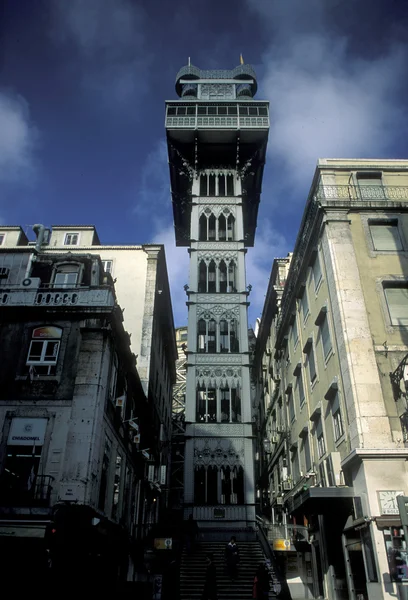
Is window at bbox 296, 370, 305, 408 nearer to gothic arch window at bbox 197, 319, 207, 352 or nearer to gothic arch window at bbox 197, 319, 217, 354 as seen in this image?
gothic arch window at bbox 197, 319, 217, 354

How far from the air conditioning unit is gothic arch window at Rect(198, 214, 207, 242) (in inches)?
878

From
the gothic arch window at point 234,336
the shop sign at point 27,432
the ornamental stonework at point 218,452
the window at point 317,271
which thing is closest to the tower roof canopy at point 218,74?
the gothic arch window at point 234,336

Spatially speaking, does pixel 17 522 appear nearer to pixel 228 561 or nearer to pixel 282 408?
pixel 228 561

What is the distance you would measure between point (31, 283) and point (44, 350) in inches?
173

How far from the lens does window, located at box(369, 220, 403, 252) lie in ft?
80.2

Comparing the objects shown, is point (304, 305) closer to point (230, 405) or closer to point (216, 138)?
point (230, 405)

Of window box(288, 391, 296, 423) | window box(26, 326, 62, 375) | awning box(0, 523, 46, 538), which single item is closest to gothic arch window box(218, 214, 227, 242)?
window box(288, 391, 296, 423)

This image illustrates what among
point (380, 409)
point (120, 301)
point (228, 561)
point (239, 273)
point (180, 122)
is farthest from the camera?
point (180, 122)

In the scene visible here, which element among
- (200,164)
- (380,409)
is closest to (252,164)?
(200,164)

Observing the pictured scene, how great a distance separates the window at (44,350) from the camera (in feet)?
74.5

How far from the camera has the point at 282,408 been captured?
38719 mm

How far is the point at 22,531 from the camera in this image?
1825 centimetres

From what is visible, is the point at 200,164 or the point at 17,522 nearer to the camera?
the point at 17,522

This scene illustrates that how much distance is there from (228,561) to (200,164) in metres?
39.4
